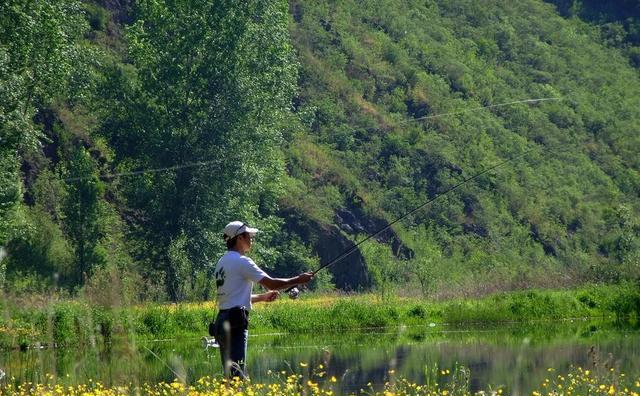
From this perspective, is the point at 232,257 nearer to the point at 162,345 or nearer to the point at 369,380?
the point at 369,380

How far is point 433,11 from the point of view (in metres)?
69.2

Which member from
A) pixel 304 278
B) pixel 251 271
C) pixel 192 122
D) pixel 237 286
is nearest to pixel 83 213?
pixel 192 122

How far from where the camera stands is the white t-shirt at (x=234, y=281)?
33.1 feet

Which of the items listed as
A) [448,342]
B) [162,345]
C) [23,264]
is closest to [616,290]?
[448,342]

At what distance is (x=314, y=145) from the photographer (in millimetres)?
52031

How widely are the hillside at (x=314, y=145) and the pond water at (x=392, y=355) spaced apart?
14.3 feet

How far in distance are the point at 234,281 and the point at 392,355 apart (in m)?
10.8

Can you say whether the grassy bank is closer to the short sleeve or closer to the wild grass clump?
the wild grass clump

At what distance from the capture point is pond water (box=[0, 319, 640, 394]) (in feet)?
53.7

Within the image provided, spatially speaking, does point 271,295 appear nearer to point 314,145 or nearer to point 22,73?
point 22,73

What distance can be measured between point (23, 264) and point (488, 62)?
34.8 metres

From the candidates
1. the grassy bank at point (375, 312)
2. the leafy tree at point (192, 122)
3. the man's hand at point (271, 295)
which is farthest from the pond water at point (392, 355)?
the leafy tree at point (192, 122)

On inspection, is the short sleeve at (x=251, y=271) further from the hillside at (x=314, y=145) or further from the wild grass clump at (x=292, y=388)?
the hillside at (x=314, y=145)

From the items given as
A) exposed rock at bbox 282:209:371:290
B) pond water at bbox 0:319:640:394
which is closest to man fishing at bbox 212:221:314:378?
pond water at bbox 0:319:640:394
